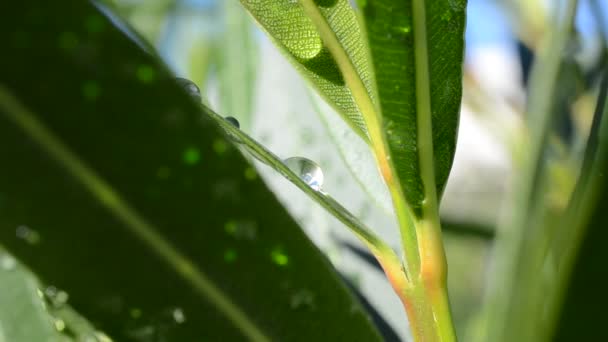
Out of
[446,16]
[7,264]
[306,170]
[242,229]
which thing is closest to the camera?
[242,229]

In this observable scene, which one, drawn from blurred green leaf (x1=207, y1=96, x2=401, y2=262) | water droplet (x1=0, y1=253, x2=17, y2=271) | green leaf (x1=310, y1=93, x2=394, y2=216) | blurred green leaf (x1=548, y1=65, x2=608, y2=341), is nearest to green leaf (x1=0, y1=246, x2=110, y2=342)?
water droplet (x1=0, y1=253, x2=17, y2=271)

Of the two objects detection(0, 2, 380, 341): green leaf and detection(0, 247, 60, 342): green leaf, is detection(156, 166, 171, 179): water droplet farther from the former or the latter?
detection(0, 247, 60, 342): green leaf

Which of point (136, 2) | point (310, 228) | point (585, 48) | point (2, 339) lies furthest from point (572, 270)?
point (136, 2)

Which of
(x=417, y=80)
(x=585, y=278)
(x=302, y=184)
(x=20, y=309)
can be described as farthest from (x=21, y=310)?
(x=585, y=278)

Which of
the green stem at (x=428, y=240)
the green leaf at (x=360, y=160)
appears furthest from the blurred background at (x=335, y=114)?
the green stem at (x=428, y=240)

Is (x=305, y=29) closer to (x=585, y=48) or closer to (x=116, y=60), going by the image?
(x=116, y=60)

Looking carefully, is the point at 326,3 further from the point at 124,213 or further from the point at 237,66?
the point at 237,66
